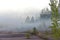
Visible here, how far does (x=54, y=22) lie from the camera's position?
12.8 m

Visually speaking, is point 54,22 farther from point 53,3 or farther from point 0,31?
point 0,31

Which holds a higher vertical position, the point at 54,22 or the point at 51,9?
the point at 51,9

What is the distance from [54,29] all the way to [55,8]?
1.33 m

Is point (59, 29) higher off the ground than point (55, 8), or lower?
lower

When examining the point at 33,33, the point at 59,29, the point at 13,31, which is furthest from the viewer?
the point at 13,31

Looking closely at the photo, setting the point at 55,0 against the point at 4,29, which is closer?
the point at 55,0

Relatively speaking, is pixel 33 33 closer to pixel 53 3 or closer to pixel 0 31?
pixel 0 31

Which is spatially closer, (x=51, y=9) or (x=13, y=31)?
(x=51, y=9)

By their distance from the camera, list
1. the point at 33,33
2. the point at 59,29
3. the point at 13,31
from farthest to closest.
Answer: the point at 13,31, the point at 33,33, the point at 59,29

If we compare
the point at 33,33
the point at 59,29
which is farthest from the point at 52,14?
the point at 33,33

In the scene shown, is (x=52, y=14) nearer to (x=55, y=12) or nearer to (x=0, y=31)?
Answer: (x=55, y=12)

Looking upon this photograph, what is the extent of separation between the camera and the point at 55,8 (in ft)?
42.5

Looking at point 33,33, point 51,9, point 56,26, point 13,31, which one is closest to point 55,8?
point 51,9

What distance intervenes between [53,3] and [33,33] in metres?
18.5
